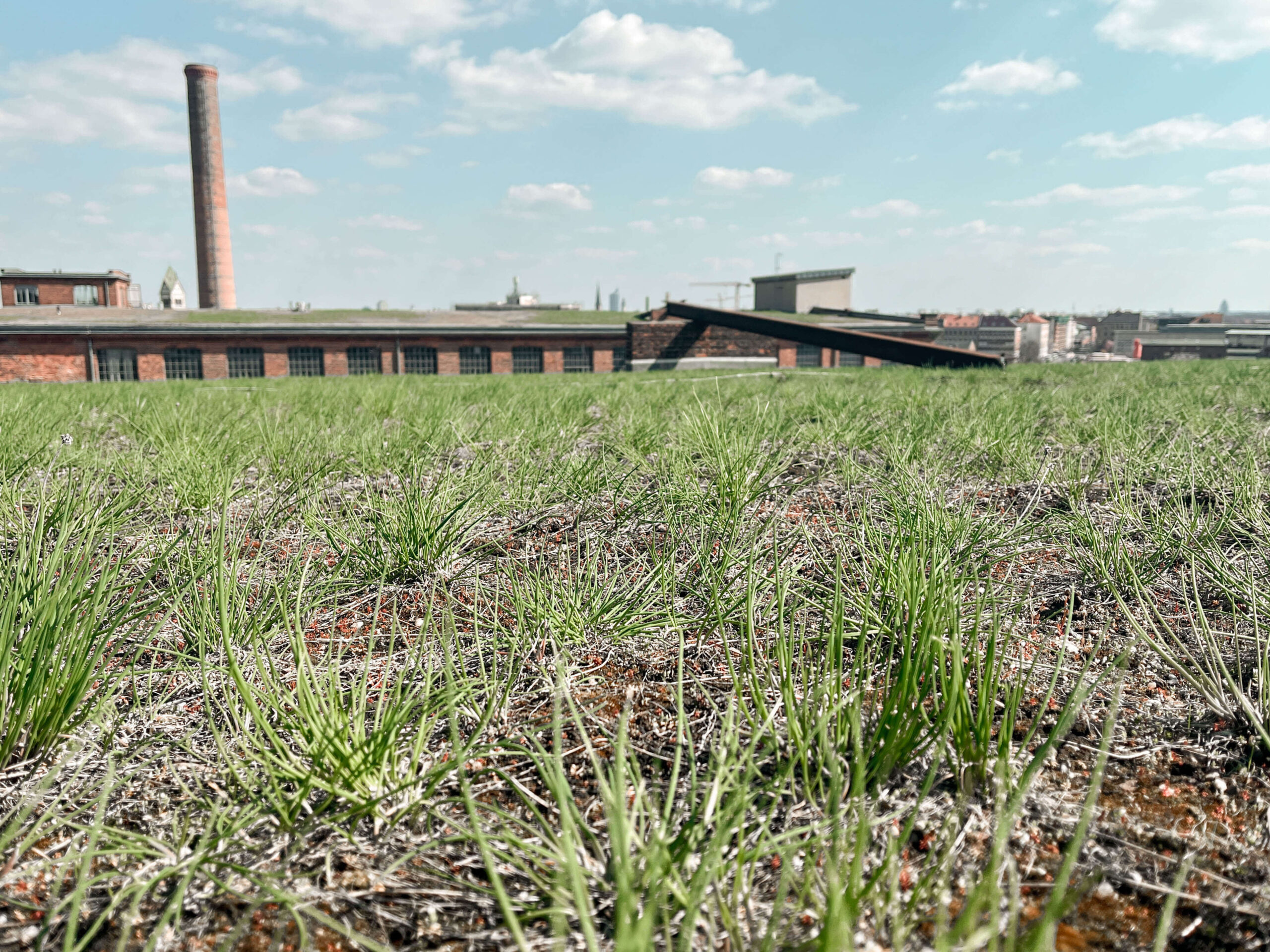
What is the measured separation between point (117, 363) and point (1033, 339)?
332 feet

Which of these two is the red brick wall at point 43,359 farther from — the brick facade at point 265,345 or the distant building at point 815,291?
the distant building at point 815,291

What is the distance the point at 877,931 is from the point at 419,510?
85.2 inches

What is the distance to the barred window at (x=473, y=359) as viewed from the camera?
32844 mm

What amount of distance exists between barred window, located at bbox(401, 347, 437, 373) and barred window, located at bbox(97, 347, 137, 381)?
1062 cm

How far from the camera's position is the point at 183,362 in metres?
30.4

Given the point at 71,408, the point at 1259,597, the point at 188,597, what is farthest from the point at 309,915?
the point at 71,408

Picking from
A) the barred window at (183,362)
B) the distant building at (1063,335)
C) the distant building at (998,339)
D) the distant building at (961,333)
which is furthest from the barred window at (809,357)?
the distant building at (1063,335)

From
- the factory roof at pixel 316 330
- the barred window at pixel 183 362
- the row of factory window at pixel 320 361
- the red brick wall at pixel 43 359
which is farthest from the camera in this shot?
the barred window at pixel 183 362

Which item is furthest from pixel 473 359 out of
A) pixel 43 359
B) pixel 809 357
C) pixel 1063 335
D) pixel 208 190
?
pixel 1063 335

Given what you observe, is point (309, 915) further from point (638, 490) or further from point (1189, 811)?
point (638, 490)

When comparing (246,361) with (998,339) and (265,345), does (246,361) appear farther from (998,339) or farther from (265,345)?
(998,339)

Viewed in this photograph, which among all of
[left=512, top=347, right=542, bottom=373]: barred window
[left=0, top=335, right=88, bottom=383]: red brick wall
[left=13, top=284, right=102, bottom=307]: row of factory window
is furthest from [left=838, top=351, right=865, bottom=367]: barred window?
[left=13, top=284, right=102, bottom=307]: row of factory window

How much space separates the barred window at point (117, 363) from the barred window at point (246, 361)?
11.4ft

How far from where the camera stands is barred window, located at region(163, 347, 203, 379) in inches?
1186
